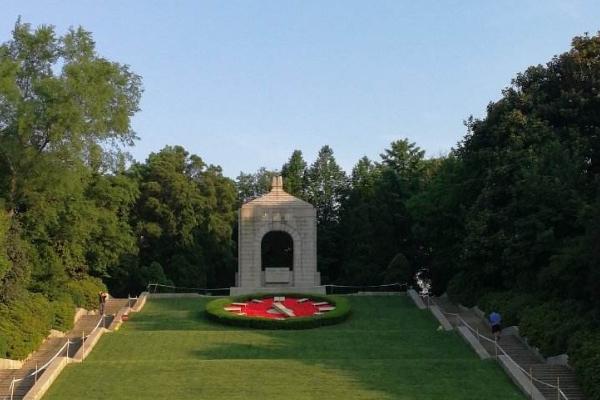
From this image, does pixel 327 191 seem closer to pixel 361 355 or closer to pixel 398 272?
pixel 398 272

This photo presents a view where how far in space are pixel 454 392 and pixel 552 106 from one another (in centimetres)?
1622

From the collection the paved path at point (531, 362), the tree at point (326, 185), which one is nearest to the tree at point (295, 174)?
the tree at point (326, 185)

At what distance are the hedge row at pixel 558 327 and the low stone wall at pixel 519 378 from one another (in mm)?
1121

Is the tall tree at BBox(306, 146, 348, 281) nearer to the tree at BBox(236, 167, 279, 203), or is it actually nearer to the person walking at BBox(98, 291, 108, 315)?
the tree at BBox(236, 167, 279, 203)

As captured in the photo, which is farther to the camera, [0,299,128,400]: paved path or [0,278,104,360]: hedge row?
[0,278,104,360]: hedge row

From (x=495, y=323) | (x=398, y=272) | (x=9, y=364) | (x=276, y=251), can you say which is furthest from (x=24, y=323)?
(x=276, y=251)

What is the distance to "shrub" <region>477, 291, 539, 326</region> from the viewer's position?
27141mm

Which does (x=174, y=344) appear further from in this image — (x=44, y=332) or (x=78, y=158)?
(x=78, y=158)

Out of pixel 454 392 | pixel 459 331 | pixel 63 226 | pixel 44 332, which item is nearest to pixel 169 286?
pixel 63 226

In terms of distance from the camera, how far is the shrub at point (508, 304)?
89.0ft

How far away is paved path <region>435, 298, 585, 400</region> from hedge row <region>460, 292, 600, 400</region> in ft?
1.34

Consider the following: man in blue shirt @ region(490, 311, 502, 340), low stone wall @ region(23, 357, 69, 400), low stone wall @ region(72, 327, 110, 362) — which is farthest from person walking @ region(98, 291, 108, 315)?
man in blue shirt @ region(490, 311, 502, 340)

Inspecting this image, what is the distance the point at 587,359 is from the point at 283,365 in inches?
303

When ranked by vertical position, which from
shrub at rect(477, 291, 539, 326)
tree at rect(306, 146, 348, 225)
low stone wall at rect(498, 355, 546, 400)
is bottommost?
low stone wall at rect(498, 355, 546, 400)
